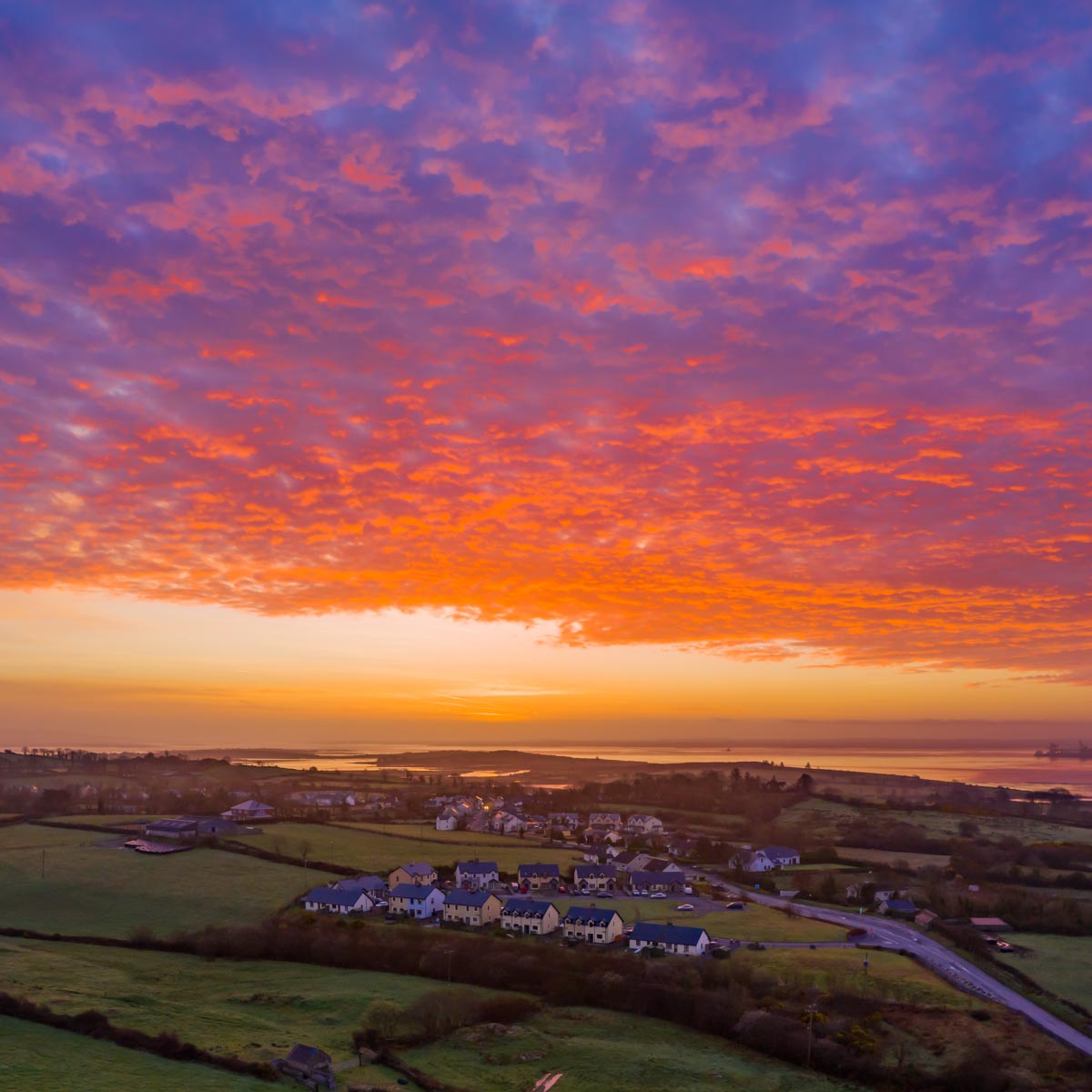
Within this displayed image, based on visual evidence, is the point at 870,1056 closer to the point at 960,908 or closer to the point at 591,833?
the point at 960,908

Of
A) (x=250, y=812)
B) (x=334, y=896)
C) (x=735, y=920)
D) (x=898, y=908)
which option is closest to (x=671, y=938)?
(x=735, y=920)

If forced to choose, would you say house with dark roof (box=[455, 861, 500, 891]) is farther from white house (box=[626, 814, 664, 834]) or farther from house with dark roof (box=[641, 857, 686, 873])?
white house (box=[626, 814, 664, 834])

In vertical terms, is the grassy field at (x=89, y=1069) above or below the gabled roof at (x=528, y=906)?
above

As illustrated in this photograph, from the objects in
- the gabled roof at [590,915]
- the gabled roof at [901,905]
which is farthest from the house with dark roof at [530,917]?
the gabled roof at [901,905]

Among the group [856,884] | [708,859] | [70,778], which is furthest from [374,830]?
[70,778]

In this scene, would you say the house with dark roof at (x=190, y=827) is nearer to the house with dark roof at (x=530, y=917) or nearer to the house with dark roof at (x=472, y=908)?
the house with dark roof at (x=472, y=908)
